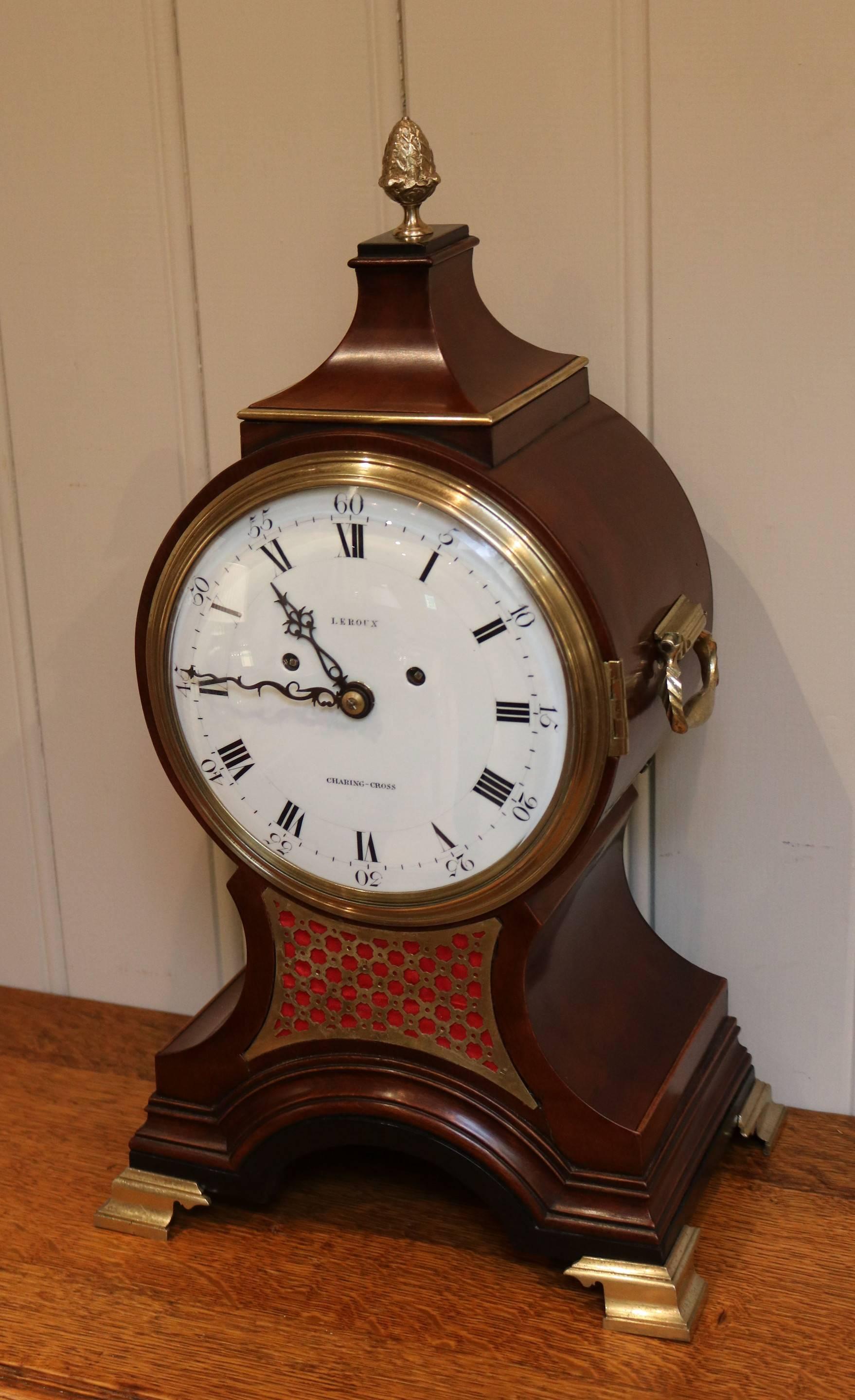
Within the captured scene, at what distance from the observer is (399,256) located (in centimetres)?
92

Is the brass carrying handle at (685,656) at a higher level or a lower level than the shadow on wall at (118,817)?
higher

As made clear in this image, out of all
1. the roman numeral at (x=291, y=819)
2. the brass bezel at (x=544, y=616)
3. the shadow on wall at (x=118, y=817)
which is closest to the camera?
the brass bezel at (x=544, y=616)

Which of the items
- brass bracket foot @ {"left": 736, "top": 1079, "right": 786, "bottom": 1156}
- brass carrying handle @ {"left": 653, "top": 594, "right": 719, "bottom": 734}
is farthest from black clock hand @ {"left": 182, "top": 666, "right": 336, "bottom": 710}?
brass bracket foot @ {"left": 736, "top": 1079, "right": 786, "bottom": 1156}

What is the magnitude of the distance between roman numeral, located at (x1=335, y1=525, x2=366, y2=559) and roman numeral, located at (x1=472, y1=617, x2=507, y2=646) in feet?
0.28

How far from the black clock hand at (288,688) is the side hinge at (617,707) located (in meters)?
0.17

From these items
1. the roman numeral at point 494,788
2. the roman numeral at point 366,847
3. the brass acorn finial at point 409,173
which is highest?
the brass acorn finial at point 409,173

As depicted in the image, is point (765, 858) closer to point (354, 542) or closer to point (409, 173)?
point (354, 542)

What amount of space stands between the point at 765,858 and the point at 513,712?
38 centimetres

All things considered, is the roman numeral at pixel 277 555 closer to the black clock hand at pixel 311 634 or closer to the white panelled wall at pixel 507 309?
the black clock hand at pixel 311 634

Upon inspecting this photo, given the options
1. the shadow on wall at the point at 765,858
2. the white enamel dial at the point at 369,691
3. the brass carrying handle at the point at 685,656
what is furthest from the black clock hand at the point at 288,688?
the shadow on wall at the point at 765,858

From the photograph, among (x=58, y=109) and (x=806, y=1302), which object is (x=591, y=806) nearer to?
(x=806, y=1302)

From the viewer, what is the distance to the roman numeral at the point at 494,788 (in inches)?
36.1

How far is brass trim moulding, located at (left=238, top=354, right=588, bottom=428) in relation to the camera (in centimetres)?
88

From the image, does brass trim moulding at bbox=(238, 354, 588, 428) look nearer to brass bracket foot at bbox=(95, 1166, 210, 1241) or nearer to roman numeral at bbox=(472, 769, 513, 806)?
roman numeral at bbox=(472, 769, 513, 806)
